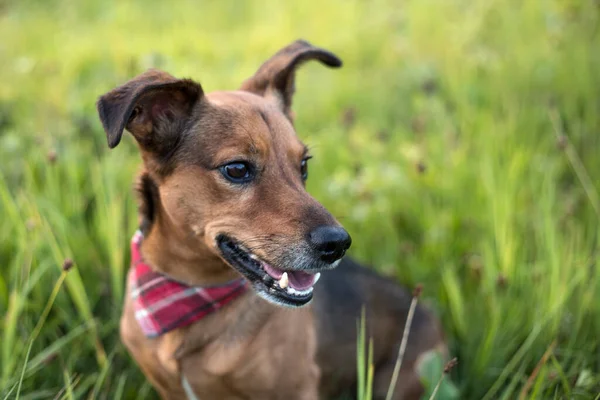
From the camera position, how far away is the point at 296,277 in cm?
251

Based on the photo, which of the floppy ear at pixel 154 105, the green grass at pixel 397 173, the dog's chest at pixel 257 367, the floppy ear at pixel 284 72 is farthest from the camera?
the green grass at pixel 397 173

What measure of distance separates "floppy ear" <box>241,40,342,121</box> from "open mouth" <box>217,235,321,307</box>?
2.92ft

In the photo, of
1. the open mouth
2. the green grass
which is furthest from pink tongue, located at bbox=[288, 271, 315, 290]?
the green grass

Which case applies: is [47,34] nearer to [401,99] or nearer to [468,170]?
[401,99]

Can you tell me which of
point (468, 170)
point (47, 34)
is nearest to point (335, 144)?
point (468, 170)

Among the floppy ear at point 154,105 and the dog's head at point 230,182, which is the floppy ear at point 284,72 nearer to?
→ the dog's head at point 230,182

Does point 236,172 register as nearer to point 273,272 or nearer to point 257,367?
point 273,272

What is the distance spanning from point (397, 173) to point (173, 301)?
173cm

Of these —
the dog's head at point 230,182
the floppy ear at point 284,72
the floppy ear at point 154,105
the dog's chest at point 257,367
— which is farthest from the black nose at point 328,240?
the floppy ear at point 284,72

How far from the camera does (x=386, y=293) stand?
3.37 meters

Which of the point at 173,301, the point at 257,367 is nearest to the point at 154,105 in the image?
the point at 173,301

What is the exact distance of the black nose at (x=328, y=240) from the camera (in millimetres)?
2277

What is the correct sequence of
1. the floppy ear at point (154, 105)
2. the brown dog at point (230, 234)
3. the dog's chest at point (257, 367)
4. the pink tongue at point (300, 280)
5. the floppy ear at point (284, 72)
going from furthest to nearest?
the floppy ear at point (284, 72) < the dog's chest at point (257, 367) < the pink tongue at point (300, 280) < the brown dog at point (230, 234) < the floppy ear at point (154, 105)

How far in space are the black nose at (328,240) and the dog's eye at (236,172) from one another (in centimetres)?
40
